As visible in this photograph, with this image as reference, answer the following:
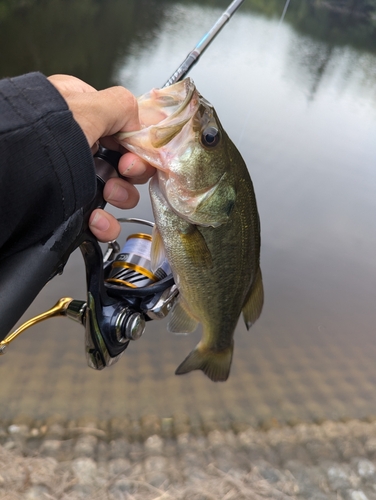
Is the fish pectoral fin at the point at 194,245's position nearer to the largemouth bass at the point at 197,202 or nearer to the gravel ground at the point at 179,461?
the largemouth bass at the point at 197,202

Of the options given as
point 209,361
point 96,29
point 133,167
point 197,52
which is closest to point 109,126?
point 133,167

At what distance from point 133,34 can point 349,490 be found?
1341 centimetres

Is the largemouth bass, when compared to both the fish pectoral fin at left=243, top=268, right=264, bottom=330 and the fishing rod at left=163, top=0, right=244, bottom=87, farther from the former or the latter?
the fishing rod at left=163, top=0, right=244, bottom=87

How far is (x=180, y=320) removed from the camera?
5.26 ft

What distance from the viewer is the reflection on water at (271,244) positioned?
287cm

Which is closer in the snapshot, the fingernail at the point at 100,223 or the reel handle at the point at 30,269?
the reel handle at the point at 30,269

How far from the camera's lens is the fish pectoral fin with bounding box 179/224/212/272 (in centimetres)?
140

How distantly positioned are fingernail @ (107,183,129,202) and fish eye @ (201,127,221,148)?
30cm

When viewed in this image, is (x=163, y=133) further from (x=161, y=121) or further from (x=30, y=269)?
(x=30, y=269)

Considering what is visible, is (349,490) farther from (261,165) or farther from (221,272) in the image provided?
(261,165)

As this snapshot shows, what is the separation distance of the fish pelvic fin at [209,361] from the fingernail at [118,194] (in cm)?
68

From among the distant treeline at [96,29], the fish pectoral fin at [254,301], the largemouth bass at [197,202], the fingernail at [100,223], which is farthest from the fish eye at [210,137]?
the distant treeline at [96,29]

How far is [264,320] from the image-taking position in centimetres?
387

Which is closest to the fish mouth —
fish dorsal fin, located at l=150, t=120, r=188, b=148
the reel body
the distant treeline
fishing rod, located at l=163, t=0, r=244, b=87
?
fish dorsal fin, located at l=150, t=120, r=188, b=148
